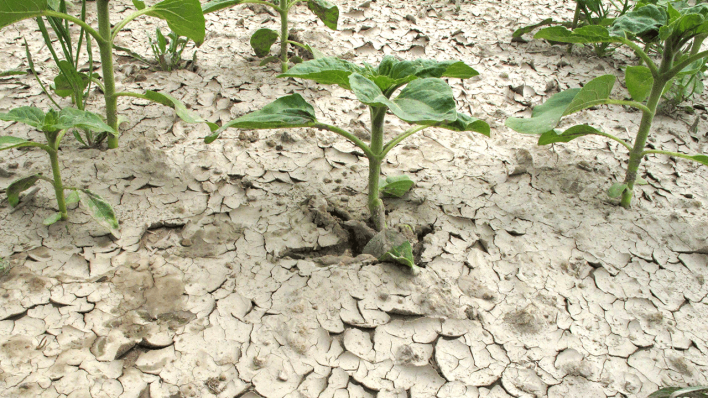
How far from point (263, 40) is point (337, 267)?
1.66m

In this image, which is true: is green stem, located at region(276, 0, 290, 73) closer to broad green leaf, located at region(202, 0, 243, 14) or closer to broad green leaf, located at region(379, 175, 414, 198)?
broad green leaf, located at region(202, 0, 243, 14)

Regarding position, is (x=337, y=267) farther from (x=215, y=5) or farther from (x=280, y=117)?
(x=215, y=5)

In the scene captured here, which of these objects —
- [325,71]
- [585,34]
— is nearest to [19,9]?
[325,71]

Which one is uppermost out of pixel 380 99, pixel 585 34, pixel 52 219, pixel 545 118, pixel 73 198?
pixel 585 34

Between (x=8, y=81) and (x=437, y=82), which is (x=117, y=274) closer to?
(x=437, y=82)

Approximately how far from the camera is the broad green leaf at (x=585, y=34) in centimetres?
193

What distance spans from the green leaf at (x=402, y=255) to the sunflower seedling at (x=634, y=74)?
634mm

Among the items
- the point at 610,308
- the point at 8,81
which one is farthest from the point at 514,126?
the point at 8,81

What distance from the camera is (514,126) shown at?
1.98 m

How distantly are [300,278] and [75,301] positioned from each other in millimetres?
767

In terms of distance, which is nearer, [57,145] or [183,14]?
[57,145]

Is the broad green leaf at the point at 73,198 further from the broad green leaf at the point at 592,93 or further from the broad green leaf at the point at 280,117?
the broad green leaf at the point at 592,93

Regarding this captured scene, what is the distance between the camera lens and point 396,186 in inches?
84.4

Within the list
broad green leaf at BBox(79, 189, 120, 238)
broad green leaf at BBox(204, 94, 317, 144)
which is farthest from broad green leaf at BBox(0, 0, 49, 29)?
broad green leaf at BBox(204, 94, 317, 144)
